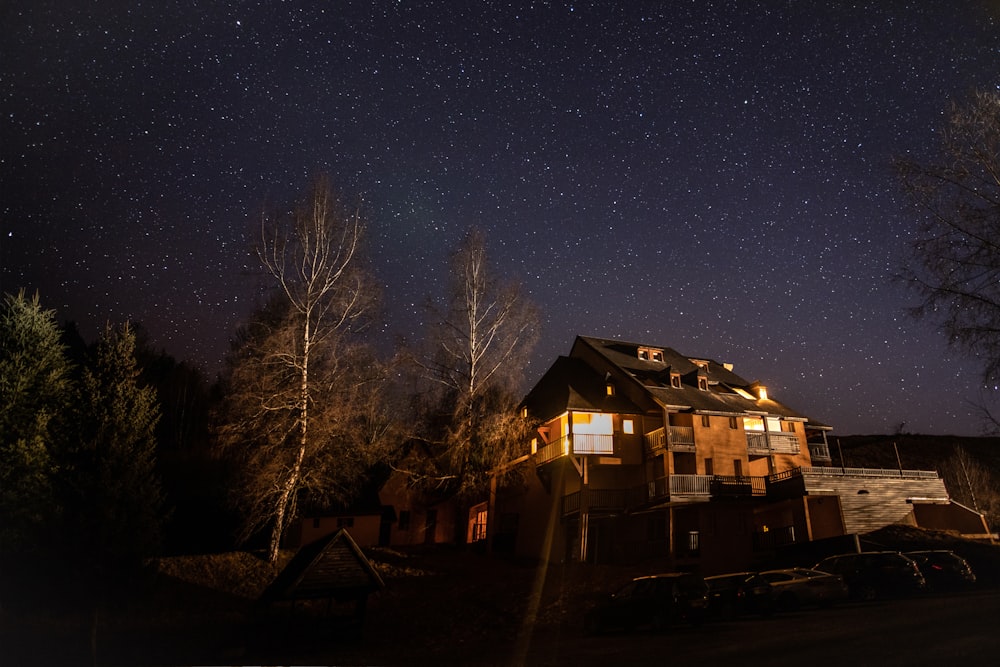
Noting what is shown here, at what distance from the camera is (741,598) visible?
21.1 metres

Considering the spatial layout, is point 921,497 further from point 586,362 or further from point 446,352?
point 446,352

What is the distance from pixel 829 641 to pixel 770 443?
29393 millimetres

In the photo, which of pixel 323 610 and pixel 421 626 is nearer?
pixel 421 626

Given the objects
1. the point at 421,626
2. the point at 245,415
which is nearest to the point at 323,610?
the point at 421,626

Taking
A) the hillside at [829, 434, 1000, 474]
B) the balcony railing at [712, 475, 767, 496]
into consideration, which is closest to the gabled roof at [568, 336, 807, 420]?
the balcony railing at [712, 475, 767, 496]

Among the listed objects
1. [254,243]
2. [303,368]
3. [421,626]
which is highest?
[254,243]

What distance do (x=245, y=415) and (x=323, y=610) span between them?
28.5 feet

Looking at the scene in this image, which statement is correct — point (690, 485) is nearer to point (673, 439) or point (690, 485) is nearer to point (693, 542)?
point (693, 542)

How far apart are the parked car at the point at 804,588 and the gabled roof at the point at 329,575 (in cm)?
1336

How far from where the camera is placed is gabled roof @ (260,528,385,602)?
1722 cm

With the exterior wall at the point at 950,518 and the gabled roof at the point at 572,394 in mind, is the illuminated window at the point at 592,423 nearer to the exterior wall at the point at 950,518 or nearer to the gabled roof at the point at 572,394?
the gabled roof at the point at 572,394

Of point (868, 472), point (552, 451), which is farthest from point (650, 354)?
point (868, 472)

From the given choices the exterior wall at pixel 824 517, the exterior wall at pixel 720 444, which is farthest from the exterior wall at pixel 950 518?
the exterior wall at pixel 720 444

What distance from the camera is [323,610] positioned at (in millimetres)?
25141
